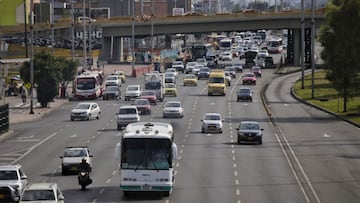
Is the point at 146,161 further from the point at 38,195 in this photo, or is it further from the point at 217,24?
the point at 217,24

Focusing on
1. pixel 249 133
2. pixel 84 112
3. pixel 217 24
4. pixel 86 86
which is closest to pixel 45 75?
pixel 86 86

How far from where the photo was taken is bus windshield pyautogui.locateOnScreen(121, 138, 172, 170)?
36.6 meters

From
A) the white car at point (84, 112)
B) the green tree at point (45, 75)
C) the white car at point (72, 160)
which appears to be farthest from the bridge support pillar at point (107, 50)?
the white car at point (72, 160)

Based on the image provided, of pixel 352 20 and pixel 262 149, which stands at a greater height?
pixel 352 20

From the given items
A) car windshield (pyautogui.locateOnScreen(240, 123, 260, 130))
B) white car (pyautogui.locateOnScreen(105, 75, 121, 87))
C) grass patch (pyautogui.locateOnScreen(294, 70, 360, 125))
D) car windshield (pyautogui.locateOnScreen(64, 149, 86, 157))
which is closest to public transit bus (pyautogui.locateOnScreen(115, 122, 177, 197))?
car windshield (pyautogui.locateOnScreen(64, 149, 86, 157))

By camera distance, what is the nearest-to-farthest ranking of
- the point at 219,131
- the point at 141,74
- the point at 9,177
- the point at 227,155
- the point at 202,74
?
1. the point at 9,177
2. the point at 227,155
3. the point at 219,131
4. the point at 202,74
5. the point at 141,74

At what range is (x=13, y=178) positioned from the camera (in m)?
36.5

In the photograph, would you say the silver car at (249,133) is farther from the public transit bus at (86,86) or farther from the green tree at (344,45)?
the public transit bus at (86,86)

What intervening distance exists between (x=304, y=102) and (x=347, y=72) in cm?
1582

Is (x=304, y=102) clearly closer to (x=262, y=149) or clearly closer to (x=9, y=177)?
(x=262, y=149)

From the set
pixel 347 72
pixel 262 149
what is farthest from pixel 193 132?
pixel 347 72

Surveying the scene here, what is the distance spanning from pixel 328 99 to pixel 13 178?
66369mm

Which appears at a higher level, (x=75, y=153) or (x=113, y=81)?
(x=113, y=81)

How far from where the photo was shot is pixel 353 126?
7219 centimetres
